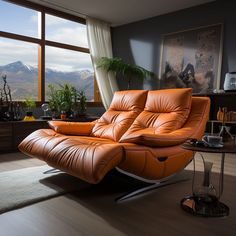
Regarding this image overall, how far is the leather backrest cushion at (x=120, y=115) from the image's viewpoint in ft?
8.88

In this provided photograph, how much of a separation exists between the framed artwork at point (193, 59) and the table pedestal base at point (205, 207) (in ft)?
9.30

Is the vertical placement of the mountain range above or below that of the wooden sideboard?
above

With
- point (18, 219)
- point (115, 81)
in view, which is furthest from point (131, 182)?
point (115, 81)

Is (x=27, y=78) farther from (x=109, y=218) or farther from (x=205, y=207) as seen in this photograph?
(x=205, y=207)

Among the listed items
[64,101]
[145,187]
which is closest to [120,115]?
[145,187]

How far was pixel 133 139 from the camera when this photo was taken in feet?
6.27

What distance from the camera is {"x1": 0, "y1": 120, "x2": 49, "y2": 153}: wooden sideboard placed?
3.59 m

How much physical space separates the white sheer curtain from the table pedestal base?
12.2 feet

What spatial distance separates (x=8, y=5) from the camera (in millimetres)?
4363

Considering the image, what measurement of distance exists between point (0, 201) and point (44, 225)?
Answer: 1.63 feet

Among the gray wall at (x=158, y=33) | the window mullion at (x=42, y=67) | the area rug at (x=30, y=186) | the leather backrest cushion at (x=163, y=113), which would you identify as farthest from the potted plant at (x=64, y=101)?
the leather backrest cushion at (x=163, y=113)

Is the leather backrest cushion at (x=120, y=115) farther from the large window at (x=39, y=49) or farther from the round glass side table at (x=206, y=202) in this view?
the large window at (x=39, y=49)

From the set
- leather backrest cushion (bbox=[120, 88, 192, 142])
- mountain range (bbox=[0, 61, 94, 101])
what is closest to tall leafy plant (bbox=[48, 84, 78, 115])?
mountain range (bbox=[0, 61, 94, 101])

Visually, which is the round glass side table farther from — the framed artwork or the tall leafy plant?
the tall leafy plant
